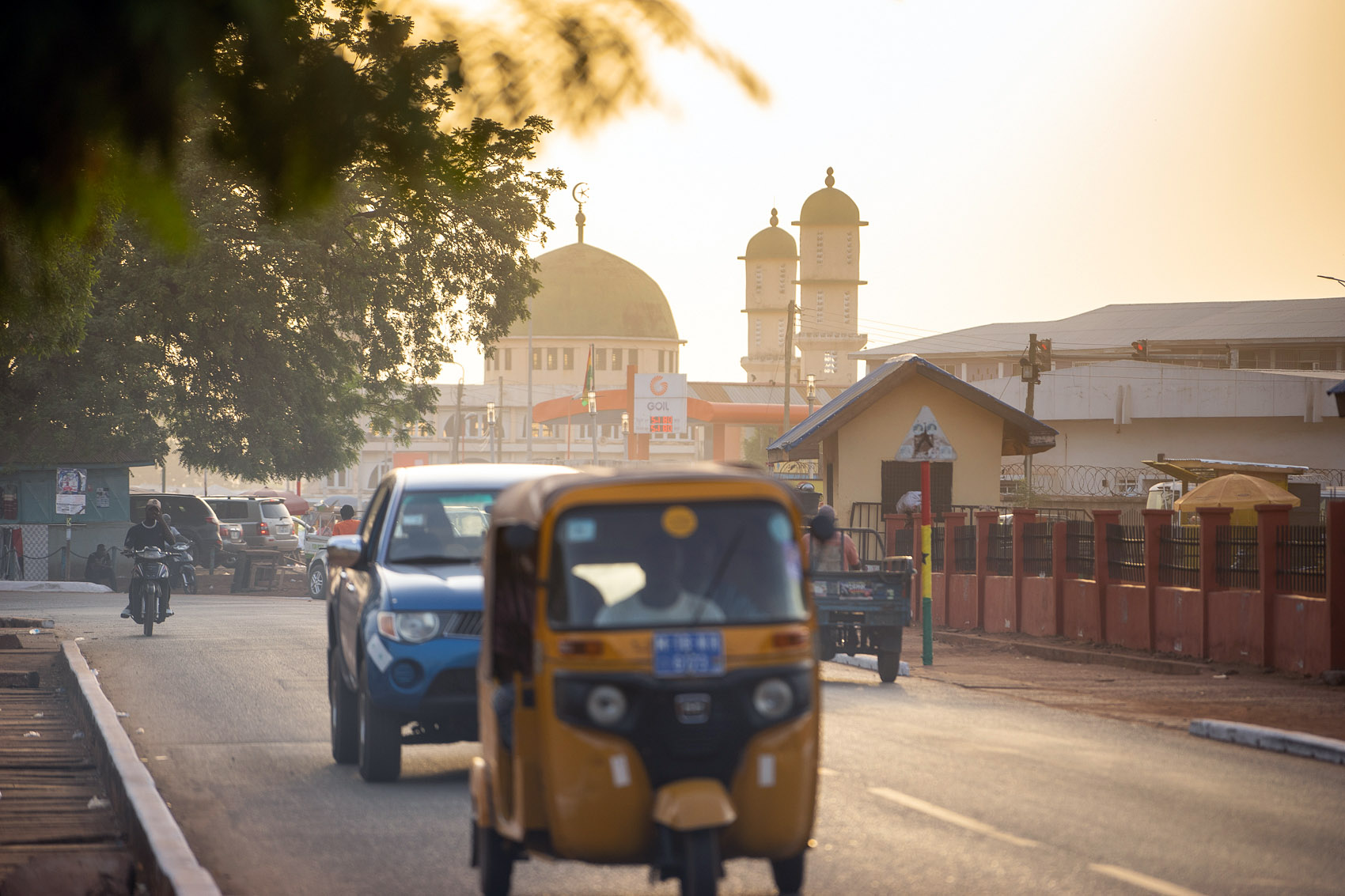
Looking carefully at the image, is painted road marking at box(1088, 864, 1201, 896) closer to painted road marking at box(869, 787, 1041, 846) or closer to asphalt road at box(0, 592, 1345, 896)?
asphalt road at box(0, 592, 1345, 896)

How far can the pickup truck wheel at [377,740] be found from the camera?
10.1 metres

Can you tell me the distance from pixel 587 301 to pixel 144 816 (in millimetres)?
125432

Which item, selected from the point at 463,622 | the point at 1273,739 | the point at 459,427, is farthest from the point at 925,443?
the point at 459,427

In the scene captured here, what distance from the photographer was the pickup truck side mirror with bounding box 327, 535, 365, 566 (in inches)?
427

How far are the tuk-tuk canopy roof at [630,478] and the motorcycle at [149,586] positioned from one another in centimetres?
1749

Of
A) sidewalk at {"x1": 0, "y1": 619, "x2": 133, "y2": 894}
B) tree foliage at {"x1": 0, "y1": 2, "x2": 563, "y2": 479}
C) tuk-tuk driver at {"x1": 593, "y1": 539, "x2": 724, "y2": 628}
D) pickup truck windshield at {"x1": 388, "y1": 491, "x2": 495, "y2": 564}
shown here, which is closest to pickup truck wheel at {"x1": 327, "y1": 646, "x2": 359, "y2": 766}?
pickup truck windshield at {"x1": 388, "y1": 491, "x2": 495, "y2": 564}

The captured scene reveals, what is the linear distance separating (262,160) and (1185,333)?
101 metres

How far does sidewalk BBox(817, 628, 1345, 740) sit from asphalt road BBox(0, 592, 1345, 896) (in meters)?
1.01

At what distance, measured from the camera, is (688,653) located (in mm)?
6102

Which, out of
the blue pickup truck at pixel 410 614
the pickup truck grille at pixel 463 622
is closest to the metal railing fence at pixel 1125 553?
the blue pickup truck at pixel 410 614

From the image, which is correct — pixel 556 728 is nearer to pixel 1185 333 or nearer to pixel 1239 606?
pixel 1239 606

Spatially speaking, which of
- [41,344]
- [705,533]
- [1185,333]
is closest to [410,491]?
[705,533]

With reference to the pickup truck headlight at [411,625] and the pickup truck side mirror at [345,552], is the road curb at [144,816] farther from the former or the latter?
the pickup truck side mirror at [345,552]

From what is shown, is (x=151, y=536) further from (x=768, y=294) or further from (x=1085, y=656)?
(x=768, y=294)
